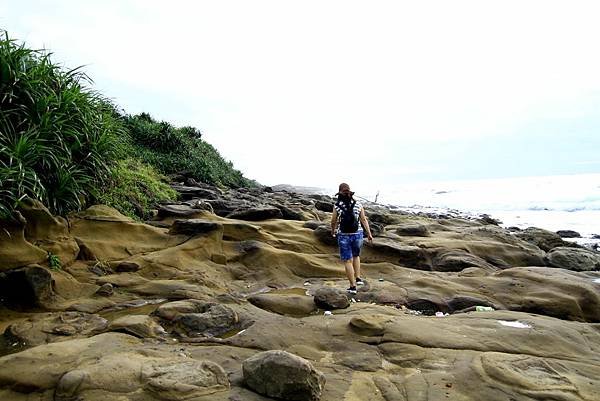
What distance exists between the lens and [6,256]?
15.8 feet

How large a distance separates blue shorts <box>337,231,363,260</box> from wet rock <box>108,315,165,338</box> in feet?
10.4

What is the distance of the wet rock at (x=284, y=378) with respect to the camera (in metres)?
3.02

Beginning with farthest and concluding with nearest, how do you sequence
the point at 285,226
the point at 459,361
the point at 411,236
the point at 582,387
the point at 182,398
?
the point at 411,236
the point at 285,226
the point at 459,361
the point at 582,387
the point at 182,398

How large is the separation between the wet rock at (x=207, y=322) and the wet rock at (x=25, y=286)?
5.11ft

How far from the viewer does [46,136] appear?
6227 mm

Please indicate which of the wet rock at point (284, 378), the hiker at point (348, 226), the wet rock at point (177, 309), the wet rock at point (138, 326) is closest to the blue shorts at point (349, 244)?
the hiker at point (348, 226)

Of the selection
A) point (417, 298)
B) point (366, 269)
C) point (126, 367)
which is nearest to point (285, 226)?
point (366, 269)

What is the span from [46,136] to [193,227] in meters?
2.47

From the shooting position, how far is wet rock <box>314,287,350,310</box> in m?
5.43

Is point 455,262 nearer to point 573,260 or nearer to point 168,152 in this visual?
point 573,260

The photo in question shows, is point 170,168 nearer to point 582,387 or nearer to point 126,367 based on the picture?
point 126,367

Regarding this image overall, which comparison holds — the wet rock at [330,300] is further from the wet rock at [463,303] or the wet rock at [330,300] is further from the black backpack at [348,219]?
the wet rock at [463,303]

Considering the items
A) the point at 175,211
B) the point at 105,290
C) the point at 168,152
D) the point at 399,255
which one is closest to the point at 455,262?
the point at 399,255

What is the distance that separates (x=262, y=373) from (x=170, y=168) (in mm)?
13268
